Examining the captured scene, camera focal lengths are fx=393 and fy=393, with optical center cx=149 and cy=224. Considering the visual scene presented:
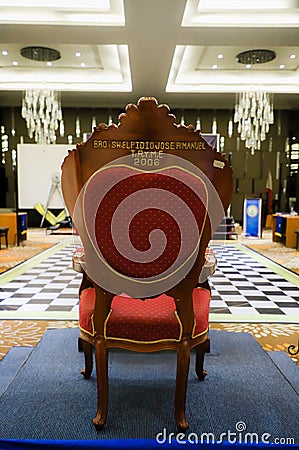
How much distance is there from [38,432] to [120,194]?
1.02m

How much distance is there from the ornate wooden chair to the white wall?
11.3 m

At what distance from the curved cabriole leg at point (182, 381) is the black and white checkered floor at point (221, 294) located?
70.7 inches

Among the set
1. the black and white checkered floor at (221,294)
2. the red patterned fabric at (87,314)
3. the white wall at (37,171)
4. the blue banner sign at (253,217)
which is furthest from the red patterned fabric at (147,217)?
the white wall at (37,171)

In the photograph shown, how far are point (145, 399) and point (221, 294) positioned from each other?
2.56 m

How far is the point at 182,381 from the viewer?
160 centimetres

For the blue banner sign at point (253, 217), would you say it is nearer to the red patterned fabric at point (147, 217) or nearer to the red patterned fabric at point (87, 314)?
the red patterned fabric at point (87, 314)

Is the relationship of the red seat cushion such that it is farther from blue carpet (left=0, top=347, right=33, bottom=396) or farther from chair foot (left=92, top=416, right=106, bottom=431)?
blue carpet (left=0, top=347, right=33, bottom=396)

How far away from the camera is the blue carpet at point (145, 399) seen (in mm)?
1625

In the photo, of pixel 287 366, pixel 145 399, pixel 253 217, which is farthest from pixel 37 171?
pixel 145 399

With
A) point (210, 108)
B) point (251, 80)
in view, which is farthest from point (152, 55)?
point (210, 108)

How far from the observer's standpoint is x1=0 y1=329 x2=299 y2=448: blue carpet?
5.33 feet

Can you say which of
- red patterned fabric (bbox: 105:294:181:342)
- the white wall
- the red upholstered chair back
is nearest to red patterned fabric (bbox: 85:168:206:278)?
the red upholstered chair back

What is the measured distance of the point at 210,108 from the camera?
12.7m

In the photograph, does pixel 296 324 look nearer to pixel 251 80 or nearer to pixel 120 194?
pixel 120 194
